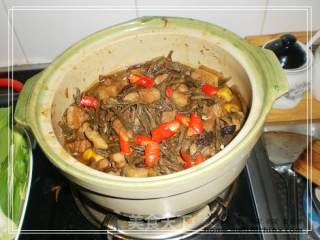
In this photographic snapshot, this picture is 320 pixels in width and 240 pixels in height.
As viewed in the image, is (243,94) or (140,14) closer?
(243,94)

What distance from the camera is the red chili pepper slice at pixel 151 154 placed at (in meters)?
0.75

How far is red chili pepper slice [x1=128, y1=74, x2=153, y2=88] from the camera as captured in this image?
88cm

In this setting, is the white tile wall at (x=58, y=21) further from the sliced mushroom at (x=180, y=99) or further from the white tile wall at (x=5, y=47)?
the sliced mushroom at (x=180, y=99)

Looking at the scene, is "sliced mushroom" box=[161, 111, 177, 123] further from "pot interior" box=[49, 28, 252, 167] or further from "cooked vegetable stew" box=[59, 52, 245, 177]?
"pot interior" box=[49, 28, 252, 167]

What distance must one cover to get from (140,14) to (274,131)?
55 cm

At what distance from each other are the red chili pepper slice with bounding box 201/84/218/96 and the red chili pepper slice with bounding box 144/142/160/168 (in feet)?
0.65

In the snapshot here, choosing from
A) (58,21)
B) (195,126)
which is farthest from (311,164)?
(58,21)

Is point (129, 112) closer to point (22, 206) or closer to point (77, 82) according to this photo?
point (77, 82)

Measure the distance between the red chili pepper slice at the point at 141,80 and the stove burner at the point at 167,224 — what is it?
31cm

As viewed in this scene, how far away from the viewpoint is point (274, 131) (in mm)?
1153

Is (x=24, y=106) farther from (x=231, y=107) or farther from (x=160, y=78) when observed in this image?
(x=231, y=107)

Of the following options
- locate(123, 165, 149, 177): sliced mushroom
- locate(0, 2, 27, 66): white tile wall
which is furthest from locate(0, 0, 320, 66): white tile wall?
locate(123, 165, 149, 177): sliced mushroom

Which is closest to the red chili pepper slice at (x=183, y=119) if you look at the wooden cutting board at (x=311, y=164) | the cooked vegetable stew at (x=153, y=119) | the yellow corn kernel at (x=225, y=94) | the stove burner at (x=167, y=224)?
the cooked vegetable stew at (x=153, y=119)

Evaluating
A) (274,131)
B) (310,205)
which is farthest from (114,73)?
(310,205)
